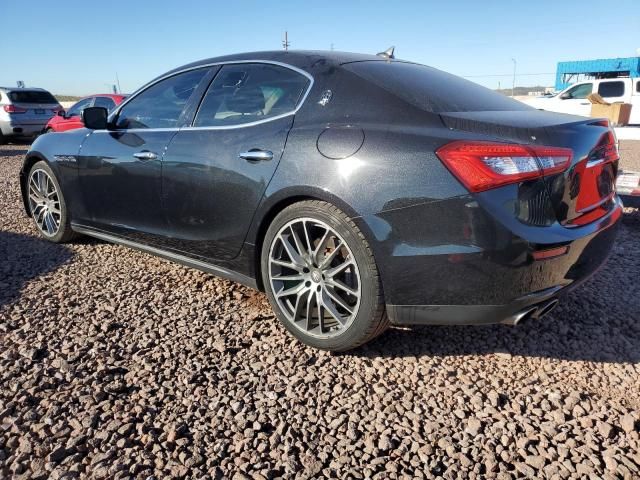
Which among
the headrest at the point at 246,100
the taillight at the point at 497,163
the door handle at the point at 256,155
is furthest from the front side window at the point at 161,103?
the taillight at the point at 497,163

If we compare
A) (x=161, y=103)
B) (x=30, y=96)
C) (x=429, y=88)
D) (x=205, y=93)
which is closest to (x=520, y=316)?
(x=429, y=88)

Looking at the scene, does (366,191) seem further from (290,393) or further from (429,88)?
(290,393)

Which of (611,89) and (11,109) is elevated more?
(11,109)

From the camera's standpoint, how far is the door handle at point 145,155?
3.28 meters

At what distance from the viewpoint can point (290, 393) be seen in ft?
7.48

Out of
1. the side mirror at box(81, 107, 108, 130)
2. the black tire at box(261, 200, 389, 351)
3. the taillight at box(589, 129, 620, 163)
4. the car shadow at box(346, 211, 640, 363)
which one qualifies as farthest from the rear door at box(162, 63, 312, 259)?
the taillight at box(589, 129, 620, 163)

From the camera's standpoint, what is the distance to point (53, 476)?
1.79 metres

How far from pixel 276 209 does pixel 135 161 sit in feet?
4.34

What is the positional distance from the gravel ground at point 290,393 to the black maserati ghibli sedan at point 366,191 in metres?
0.30

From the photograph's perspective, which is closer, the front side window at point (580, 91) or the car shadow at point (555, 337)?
the car shadow at point (555, 337)

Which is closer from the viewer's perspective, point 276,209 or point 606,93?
point 276,209

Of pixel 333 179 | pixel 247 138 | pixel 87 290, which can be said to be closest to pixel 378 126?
pixel 333 179

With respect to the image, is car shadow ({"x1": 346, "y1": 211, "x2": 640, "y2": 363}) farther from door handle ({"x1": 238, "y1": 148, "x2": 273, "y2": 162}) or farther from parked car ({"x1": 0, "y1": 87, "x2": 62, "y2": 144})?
parked car ({"x1": 0, "y1": 87, "x2": 62, "y2": 144})

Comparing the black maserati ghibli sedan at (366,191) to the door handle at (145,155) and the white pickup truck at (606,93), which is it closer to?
the door handle at (145,155)
